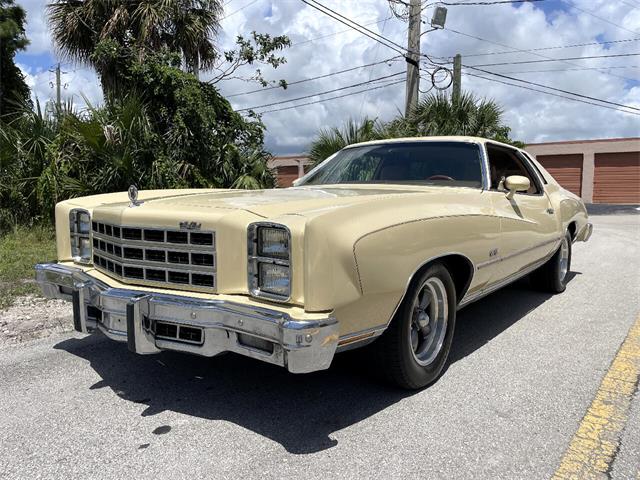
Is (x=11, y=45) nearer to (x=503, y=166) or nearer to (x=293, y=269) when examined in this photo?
(x=503, y=166)

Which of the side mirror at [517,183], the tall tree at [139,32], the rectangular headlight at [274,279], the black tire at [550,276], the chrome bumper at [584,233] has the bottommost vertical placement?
the black tire at [550,276]

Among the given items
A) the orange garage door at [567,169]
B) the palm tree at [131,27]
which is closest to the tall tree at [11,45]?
the palm tree at [131,27]

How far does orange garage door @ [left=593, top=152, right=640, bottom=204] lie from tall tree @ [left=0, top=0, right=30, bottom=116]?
26.0m

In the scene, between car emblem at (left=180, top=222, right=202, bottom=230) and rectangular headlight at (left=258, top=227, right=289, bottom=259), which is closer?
rectangular headlight at (left=258, top=227, right=289, bottom=259)

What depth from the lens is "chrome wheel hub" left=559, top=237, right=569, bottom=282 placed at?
241 inches

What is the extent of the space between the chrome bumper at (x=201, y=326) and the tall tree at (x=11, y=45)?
1801cm

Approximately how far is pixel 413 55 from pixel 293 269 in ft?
42.1

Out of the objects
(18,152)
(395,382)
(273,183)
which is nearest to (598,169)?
(273,183)

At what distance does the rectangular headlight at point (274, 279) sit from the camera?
2.63m

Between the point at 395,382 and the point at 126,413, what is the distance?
5.03 ft

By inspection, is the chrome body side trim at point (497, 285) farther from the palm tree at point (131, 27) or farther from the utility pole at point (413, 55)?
the utility pole at point (413, 55)

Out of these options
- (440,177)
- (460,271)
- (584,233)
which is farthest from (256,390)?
(584,233)

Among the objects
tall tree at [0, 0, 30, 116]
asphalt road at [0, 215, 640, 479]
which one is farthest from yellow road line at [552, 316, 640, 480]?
tall tree at [0, 0, 30, 116]

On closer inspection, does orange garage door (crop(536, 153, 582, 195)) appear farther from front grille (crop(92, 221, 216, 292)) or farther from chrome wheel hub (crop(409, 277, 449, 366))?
front grille (crop(92, 221, 216, 292))
